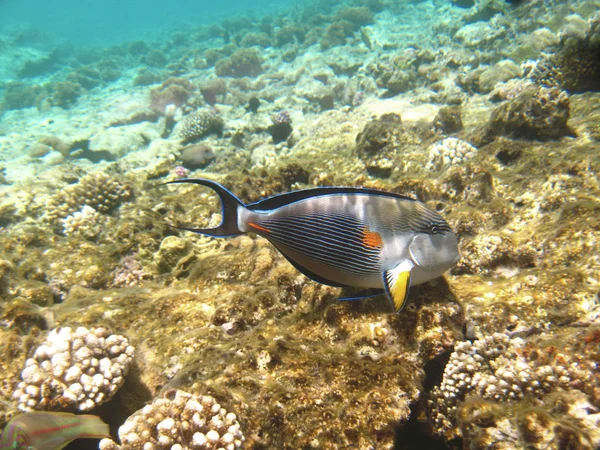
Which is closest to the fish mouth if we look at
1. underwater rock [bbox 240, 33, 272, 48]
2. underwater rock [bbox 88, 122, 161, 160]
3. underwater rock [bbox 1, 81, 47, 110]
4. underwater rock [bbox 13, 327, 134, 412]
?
underwater rock [bbox 13, 327, 134, 412]

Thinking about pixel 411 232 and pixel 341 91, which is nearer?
pixel 411 232

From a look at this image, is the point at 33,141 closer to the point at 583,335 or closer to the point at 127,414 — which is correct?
the point at 127,414

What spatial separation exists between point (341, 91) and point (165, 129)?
7.44 metres

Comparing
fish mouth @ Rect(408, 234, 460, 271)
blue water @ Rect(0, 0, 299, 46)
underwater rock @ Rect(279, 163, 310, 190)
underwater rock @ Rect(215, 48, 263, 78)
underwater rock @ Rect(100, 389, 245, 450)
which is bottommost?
underwater rock @ Rect(100, 389, 245, 450)

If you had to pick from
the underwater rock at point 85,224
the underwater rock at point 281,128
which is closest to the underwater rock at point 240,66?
the underwater rock at point 281,128

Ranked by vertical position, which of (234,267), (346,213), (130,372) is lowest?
(130,372)

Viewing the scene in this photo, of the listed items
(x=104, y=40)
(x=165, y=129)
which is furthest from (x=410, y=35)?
(x=104, y=40)

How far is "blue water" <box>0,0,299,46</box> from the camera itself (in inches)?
1692

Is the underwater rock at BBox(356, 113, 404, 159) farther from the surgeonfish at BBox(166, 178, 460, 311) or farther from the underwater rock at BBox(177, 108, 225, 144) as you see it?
the underwater rock at BBox(177, 108, 225, 144)

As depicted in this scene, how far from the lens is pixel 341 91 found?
41.9ft

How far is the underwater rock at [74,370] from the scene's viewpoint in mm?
2322

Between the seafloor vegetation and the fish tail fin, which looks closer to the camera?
the fish tail fin

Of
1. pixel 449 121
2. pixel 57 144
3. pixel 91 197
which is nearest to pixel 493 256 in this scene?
pixel 449 121

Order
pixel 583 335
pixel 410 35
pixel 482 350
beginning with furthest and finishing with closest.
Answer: pixel 410 35 → pixel 482 350 → pixel 583 335
